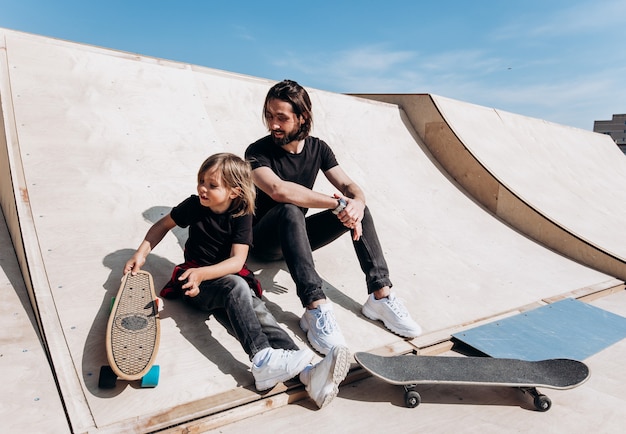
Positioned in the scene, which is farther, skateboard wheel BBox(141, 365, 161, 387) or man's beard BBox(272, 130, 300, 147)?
man's beard BBox(272, 130, 300, 147)

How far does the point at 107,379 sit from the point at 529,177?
601cm

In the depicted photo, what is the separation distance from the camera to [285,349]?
7.22 feet

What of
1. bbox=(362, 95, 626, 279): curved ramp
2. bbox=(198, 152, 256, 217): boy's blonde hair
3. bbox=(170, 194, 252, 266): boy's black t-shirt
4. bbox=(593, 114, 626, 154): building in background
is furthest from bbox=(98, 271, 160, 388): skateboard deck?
bbox=(593, 114, 626, 154): building in background

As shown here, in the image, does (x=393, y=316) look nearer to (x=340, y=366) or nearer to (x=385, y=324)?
(x=385, y=324)

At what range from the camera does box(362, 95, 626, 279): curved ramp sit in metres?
4.90

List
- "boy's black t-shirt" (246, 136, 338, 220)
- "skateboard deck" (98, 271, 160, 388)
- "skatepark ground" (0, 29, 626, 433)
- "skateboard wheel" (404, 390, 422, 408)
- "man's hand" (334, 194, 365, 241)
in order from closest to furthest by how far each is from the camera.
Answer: "skateboard deck" (98, 271, 160, 388) < "skatepark ground" (0, 29, 626, 433) < "skateboard wheel" (404, 390, 422, 408) < "man's hand" (334, 194, 365, 241) < "boy's black t-shirt" (246, 136, 338, 220)

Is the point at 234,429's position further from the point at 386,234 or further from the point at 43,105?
the point at 43,105

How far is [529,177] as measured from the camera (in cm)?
636

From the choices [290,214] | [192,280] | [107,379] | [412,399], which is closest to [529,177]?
[290,214]

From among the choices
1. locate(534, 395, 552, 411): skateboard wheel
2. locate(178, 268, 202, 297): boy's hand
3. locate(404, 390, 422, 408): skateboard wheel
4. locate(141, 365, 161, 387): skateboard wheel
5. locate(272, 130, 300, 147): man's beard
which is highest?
locate(272, 130, 300, 147): man's beard

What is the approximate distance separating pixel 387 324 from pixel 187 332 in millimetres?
1151

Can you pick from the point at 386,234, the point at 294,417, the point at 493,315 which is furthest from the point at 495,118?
the point at 294,417

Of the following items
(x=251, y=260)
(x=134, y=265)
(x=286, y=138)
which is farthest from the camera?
(x=251, y=260)

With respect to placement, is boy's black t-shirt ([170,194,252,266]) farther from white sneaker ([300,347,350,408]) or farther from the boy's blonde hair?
white sneaker ([300,347,350,408])
